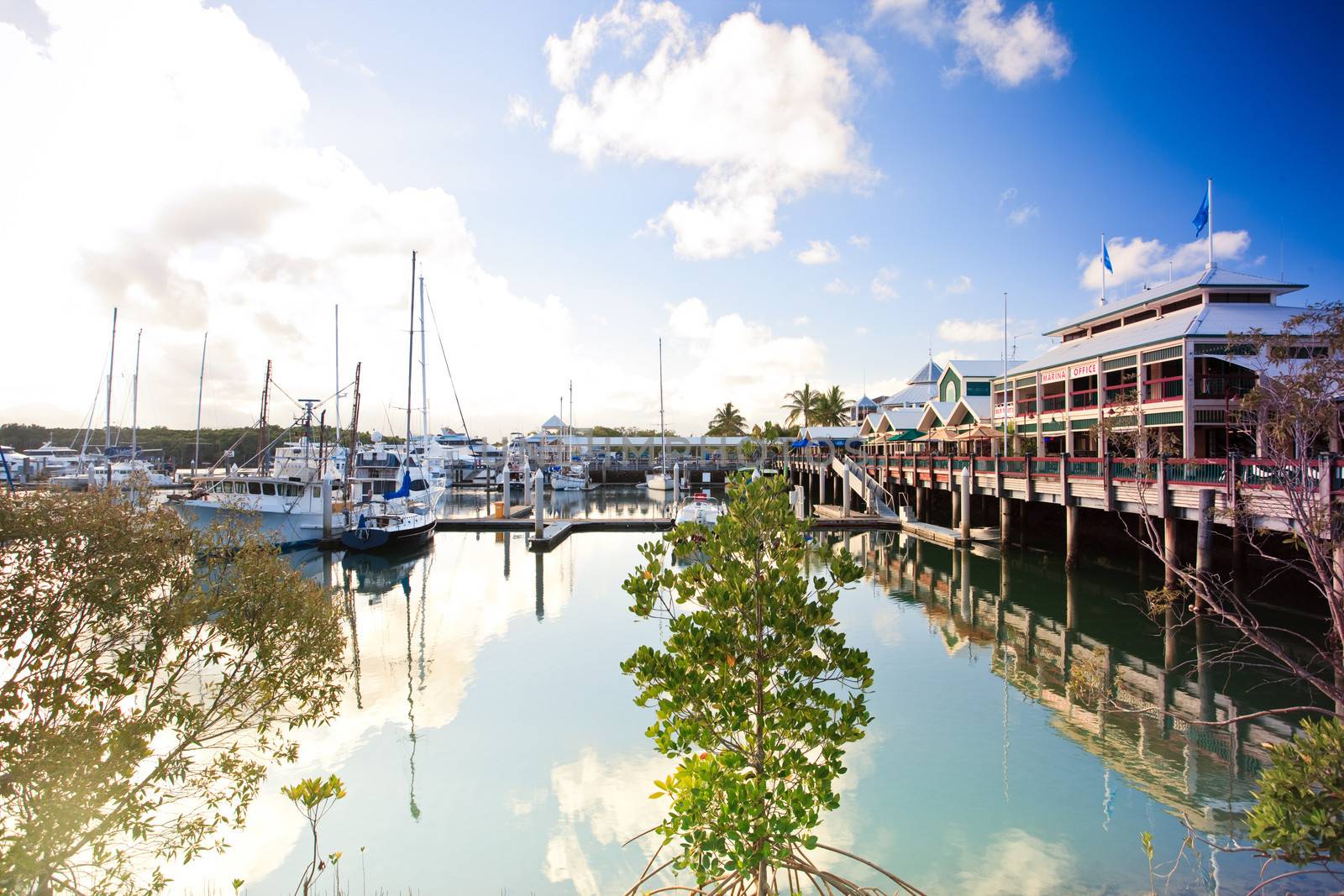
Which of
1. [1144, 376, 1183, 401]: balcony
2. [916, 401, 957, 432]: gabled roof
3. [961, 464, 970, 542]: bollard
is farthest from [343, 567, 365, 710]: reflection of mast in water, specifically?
[916, 401, 957, 432]: gabled roof

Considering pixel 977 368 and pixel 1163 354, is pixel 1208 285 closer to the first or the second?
pixel 1163 354

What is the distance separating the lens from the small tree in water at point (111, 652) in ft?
16.7

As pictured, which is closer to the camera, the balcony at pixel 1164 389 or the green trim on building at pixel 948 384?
the balcony at pixel 1164 389

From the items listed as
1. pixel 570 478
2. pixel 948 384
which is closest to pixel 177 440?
pixel 570 478

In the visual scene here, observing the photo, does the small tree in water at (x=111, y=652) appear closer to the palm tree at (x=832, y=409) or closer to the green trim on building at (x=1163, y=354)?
the green trim on building at (x=1163, y=354)

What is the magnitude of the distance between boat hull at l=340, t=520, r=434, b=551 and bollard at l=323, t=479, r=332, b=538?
2.98ft

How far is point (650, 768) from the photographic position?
1194 centimetres

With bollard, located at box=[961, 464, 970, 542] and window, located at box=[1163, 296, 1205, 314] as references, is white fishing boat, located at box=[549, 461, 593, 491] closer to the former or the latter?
bollard, located at box=[961, 464, 970, 542]

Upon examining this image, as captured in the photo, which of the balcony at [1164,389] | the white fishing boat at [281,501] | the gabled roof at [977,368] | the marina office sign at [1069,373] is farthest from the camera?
the gabled roof at [977,368]

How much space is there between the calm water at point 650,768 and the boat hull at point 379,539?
43.2 ft

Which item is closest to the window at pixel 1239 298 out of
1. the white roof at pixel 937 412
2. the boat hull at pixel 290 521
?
the white roof at pixel 937 412

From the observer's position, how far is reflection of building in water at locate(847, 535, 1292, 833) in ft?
34.8

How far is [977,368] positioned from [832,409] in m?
47.3

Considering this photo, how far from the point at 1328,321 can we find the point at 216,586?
12.6m
